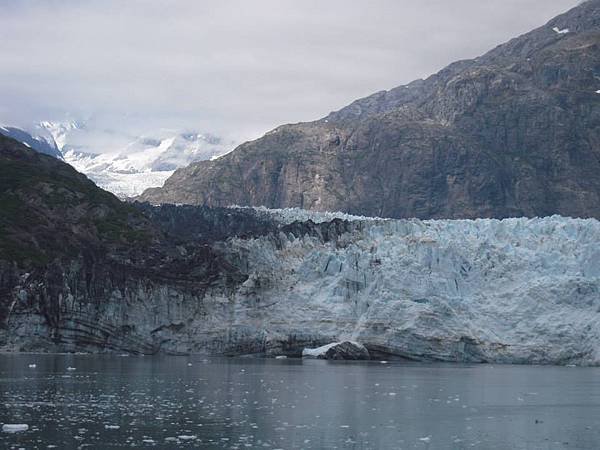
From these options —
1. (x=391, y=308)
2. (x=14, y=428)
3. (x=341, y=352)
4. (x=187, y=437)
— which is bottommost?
(x=187, y=437)

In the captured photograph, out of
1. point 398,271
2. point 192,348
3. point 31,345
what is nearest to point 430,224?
point 398,271

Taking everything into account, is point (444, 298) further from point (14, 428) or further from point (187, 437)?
point (14, 428)

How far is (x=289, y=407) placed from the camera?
31766 mm

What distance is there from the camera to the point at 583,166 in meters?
153

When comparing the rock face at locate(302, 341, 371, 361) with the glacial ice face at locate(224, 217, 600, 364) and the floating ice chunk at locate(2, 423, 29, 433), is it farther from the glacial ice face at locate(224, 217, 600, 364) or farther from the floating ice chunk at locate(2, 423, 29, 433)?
the floating ice chunk at locate(2, 423, 29, 433)

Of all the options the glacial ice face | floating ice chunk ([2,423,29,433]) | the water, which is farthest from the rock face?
floating ice chunk ([2,423,29,433])

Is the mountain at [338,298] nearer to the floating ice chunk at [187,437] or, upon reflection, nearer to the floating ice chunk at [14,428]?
the floating ice chunk at [14,428]

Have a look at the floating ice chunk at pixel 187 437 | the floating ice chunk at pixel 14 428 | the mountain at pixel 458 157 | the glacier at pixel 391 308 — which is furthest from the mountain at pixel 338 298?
the mountain at pixel 458 157

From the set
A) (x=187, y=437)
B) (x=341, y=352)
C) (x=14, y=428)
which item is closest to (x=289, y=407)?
(x=187, y=437)

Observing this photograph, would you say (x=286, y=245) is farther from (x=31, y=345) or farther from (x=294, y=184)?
(x=294, y=184)

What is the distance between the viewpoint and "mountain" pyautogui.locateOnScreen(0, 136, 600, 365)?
192ft

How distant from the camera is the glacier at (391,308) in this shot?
58625 mm

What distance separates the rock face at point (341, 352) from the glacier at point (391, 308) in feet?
1.79

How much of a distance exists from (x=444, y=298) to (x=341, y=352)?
23.8 ft
